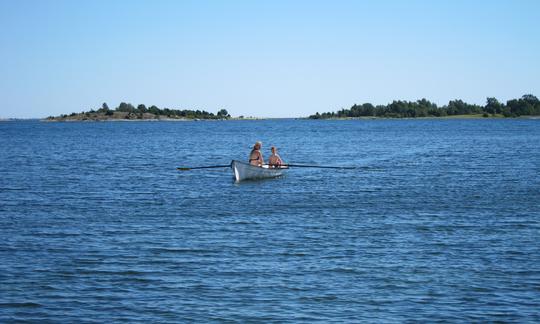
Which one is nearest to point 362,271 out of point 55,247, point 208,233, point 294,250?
point 294,250

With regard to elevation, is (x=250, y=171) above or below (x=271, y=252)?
above

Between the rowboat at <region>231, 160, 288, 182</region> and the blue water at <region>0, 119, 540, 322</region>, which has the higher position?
the rowboat at <region>231, 160, 288, 182</region>

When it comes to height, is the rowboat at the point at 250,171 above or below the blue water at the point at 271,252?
above

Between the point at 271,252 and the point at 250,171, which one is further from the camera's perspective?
the point at 250,171

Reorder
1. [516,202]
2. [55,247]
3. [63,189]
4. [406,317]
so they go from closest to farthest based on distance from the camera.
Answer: [406,317], [55,247], [516,202], [63,189]

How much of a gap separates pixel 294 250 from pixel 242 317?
690 cm

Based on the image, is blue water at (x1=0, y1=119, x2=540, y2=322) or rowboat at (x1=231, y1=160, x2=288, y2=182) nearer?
blue water at (x1=0, y1=119, x2=540, y2=322)

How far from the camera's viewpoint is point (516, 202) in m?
35.4

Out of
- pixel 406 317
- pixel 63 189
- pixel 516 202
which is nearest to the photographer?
pixel 406 317

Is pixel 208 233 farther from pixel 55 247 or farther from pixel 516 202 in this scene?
pixel 516 202

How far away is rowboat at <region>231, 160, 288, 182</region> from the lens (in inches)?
1831

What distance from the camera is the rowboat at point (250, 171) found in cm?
4650

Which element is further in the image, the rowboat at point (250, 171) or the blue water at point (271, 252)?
the rowboat at point (250, 171)

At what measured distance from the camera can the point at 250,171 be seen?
47.5m
